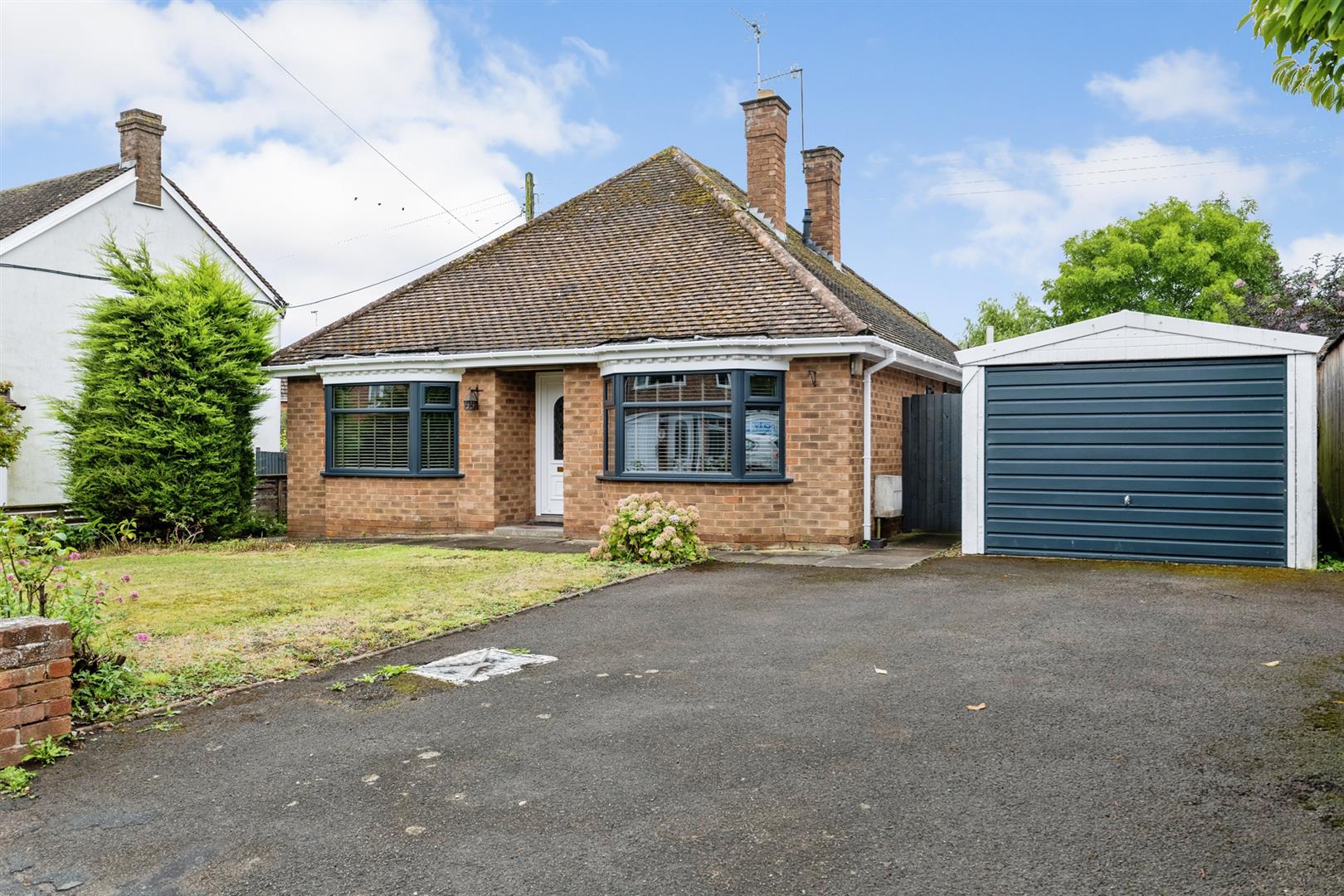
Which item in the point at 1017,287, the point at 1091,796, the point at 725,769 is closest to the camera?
the point at 1091,796

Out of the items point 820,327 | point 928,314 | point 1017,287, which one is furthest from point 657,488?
point 928,314

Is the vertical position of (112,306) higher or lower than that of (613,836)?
higher

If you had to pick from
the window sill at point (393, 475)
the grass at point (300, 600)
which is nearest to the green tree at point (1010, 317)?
the window sill at point (393, 475)

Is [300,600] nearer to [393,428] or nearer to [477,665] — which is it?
[477,665]

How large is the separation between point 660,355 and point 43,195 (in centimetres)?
1731

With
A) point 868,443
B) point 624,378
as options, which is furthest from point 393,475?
point 868,443

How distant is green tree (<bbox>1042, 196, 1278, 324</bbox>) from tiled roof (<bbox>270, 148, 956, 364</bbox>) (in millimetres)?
23588

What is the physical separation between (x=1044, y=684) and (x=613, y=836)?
3.06 m

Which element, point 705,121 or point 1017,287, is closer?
point 705,121

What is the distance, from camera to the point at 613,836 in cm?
334

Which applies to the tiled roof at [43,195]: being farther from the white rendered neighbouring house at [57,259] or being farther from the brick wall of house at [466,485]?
the brick wall of house at [466,485]

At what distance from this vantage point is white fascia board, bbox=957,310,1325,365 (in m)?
9.72

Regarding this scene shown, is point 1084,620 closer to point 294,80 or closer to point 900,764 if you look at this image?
point 900,764

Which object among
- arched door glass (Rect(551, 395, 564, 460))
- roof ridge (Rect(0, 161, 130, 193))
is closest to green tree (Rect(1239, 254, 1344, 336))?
arched door glass (Rect(551, 395, 564, 460))
